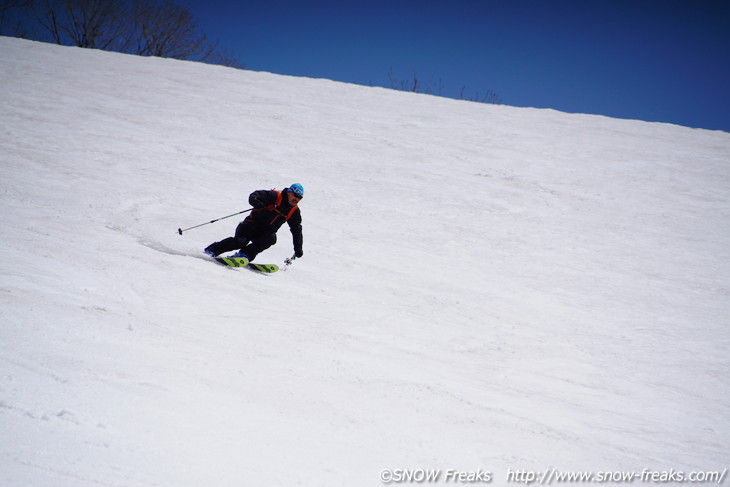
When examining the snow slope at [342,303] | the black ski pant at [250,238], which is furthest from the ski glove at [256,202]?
the snow slope at [342,303]

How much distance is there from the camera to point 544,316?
21.7ft

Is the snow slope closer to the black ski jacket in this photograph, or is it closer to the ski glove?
the black ski jacket

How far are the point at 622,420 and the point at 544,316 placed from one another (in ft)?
8.37

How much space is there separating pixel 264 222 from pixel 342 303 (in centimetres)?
179

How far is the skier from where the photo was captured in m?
6.43

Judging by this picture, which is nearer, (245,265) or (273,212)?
(245,265)

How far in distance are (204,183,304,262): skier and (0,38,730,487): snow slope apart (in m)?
0.62

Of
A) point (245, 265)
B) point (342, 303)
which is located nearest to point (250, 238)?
point (245, 265)

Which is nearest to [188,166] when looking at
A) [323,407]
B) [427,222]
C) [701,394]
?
[427,222]

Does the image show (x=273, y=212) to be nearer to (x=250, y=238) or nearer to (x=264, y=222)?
(x=264, y=222)

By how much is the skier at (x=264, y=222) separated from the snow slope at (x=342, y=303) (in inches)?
24.6

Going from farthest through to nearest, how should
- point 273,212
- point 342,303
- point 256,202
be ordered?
point 273,212, point 256,202, point 342,303

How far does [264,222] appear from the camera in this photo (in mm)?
6578

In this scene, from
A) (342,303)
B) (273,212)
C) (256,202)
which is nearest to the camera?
(342,303)
